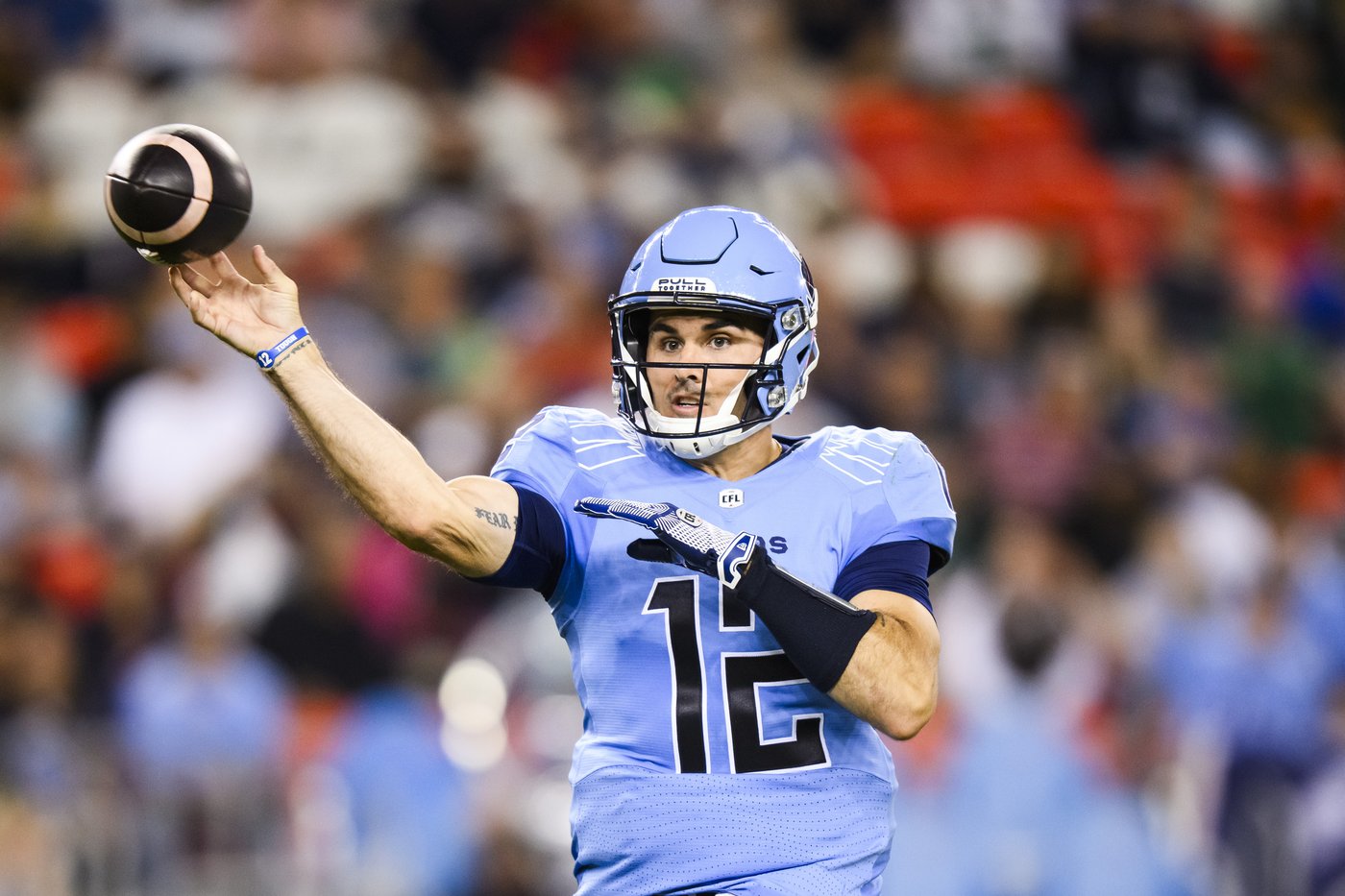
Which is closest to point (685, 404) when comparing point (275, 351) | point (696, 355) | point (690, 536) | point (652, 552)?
point (696, 355)

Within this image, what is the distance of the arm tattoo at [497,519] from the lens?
3924 mm

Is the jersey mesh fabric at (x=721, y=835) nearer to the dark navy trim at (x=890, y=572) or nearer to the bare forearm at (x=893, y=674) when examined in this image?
the bare forearm at (x=893, y=674)

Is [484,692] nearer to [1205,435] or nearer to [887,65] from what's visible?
[1205,435]

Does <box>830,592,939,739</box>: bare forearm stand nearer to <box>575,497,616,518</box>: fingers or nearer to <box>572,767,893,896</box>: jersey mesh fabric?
<box>572,767,893,896</box>: jersey mesh fabric

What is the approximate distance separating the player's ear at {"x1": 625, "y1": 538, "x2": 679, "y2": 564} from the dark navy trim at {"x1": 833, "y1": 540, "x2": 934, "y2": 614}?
1.25ft

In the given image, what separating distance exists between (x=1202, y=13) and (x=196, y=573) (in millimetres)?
8695

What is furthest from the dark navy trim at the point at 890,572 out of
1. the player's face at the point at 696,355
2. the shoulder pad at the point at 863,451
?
the player's face at the point at 696,355

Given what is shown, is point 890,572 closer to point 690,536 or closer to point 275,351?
point 690,536

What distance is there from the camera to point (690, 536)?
3.85 m

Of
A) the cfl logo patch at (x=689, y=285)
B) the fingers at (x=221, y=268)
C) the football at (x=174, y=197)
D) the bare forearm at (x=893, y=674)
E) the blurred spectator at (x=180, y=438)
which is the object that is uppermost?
the blurred spectator at (x=180, y=438)

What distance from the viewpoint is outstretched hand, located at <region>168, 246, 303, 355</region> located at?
388cm

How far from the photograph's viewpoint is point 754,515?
4.19 metres

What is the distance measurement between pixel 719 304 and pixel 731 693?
86 centimetres

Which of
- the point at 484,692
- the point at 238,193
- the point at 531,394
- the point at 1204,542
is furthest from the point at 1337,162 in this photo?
the point at 238,193
